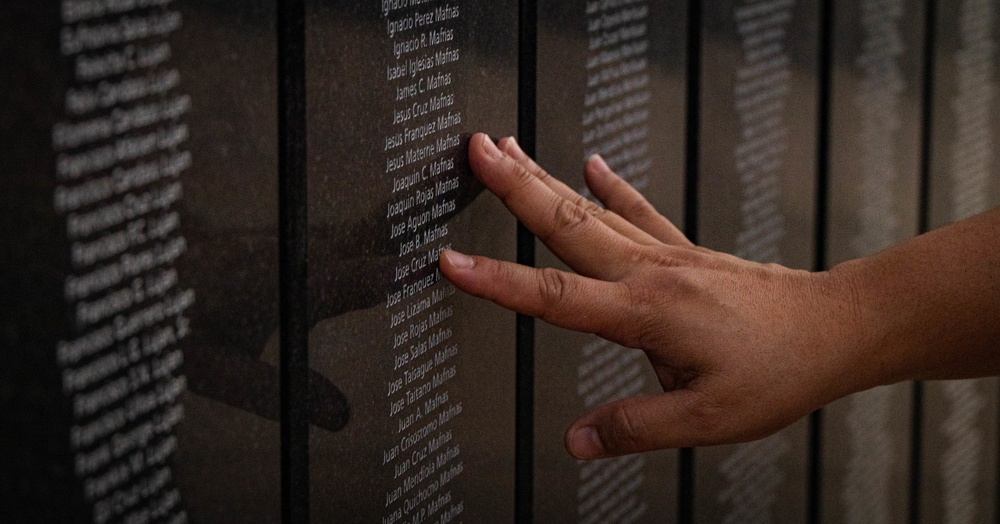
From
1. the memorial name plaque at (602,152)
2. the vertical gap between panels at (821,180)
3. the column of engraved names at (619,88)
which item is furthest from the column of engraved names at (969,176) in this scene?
the column of engraved names at (619,88)

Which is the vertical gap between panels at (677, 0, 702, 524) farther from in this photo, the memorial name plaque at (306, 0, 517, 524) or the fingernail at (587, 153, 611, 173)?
the memorial name plaque at (306, 0, 517, 524)

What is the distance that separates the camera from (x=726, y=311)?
1315 millimetres

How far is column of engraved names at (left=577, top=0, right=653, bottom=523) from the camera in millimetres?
1608

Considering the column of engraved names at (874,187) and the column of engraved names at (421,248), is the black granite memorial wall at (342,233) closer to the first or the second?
the column of engraved names at (421,248)

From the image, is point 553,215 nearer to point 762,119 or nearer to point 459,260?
point 459,260

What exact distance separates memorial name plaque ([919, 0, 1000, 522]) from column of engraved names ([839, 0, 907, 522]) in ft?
0.72

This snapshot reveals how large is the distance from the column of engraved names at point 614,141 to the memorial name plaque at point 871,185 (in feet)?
2.45

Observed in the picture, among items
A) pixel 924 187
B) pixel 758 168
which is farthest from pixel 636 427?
pixel 924 187

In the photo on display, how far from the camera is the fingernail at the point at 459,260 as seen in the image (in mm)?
1274

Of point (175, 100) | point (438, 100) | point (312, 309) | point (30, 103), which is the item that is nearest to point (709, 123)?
point (438, 100)

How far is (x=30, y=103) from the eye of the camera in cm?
81

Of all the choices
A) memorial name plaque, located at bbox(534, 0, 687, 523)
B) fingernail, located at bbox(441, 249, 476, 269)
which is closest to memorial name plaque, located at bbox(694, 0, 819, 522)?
memorial name plaque, located at bbox(534, 0, 687, 523)

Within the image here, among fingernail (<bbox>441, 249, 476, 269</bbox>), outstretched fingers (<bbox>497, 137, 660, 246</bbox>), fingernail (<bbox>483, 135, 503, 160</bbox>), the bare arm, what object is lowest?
the bare arm

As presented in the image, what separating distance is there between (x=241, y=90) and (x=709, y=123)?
3.52 feet
